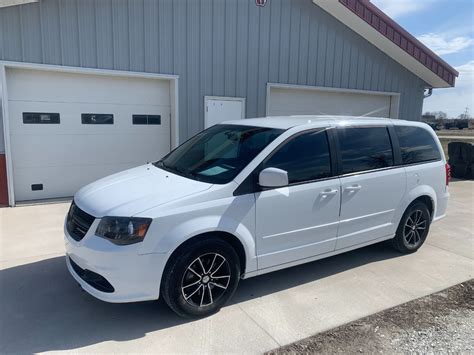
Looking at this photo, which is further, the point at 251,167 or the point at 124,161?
the point at 124,161

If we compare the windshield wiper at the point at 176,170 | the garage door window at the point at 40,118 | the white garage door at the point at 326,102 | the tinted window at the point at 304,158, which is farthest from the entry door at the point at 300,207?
the white garage door at the point at 326,102

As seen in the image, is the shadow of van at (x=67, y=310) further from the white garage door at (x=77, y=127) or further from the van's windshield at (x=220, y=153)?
the white garage door at (x=77, y=127)

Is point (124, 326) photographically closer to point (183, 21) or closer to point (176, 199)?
point (176, 199)

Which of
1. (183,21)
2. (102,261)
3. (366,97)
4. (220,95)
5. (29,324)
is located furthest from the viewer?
(366,97)

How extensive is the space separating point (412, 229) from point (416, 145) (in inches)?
44.0

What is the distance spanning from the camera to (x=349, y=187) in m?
4.05

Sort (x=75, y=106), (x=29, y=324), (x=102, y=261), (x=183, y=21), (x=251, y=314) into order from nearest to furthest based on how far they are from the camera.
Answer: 1. (x=102, y=261)
2. (x=29, y=324)
3. (x=251, y=314)
4. (x=75, y=106)
5. (x=183, y=21)

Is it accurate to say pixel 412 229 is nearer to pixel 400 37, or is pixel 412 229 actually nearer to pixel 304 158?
pixel 304 158

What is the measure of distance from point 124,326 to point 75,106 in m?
5.47

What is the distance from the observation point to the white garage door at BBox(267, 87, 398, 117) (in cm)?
970

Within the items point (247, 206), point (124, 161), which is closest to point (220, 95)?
point (124, 161)

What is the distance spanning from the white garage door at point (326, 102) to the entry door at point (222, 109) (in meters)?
0.87

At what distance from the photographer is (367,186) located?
13.8ft

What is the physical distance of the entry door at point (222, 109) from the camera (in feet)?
28.1
